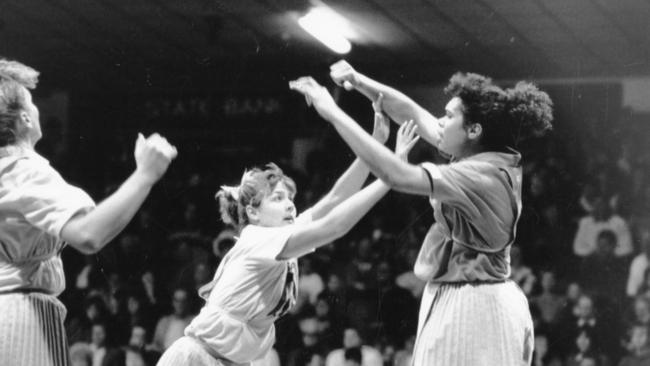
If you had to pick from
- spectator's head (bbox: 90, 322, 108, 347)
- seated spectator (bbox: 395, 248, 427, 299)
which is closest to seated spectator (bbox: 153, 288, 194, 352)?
spectator's head (bbox: 90, 322, 108, 347)

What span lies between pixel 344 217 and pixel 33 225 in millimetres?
1040

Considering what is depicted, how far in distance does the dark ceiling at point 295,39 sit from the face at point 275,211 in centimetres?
190

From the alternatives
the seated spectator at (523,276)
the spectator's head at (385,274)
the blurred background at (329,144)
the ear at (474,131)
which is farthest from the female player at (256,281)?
the seated spectator at (523,276)

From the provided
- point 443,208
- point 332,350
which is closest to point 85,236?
point 443,208

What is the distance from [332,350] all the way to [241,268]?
1996 mm

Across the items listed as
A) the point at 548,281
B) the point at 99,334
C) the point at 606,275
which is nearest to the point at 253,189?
the point at 548,281

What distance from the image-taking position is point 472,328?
114 inches

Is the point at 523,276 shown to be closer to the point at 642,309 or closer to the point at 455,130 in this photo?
the point at 642,309

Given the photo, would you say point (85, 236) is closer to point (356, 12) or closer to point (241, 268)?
point (241, 268)

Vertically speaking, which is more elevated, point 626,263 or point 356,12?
point 356,12

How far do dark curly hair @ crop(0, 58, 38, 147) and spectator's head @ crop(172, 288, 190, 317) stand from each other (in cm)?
331

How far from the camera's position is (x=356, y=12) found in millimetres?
5719

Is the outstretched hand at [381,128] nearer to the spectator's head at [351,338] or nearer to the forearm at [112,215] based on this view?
the forearm at [112,215]

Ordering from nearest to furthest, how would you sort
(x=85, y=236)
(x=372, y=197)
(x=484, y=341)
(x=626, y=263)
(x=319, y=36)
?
(x=85, y=236)
(x=484, y=341)
(x=372, y=197)
(x=626, y=263)
(x=319, y=36)
